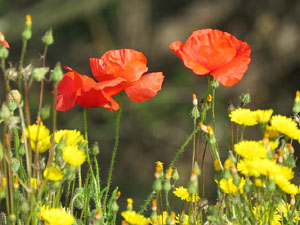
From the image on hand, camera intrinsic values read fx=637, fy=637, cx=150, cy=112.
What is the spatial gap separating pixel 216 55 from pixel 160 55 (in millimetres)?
3925

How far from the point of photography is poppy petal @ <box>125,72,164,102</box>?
0.84 metres

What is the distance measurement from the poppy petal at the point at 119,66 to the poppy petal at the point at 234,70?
10 cm

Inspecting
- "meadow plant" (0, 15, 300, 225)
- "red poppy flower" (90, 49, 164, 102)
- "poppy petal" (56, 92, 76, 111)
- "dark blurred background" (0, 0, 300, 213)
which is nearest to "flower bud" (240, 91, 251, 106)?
"meadow plant" (0, 15, 300, 225)

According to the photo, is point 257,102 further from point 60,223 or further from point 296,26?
point 60,223

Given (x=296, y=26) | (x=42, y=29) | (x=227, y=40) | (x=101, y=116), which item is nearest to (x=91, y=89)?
(x=227, y=40)

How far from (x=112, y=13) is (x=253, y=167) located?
468cm

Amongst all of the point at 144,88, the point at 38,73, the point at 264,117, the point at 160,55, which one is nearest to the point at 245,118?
the point at 264,117

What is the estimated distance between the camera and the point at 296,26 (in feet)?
13.8

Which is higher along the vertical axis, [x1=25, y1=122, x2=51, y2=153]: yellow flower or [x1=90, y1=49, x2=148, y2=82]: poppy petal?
[x1=90, y1=49, x2=148, y2=82]: poppy petal

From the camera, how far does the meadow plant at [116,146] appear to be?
678 mm

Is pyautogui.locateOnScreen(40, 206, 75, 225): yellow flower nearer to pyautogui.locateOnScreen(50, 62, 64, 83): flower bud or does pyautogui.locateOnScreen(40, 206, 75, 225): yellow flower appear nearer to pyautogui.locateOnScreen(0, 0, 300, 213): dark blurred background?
pyautogui.locateOnScreen(50, 62, 64, 83): flower bud

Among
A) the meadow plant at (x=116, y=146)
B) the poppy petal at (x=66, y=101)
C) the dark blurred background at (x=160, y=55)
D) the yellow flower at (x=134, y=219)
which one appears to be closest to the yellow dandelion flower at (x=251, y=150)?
the meadow plant at (x=116, y=146)

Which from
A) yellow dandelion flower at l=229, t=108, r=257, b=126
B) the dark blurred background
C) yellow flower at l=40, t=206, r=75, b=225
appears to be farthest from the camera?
the dark blurred background

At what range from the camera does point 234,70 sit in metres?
0.83
